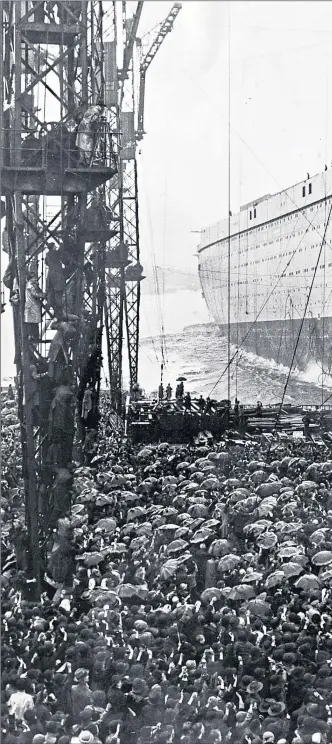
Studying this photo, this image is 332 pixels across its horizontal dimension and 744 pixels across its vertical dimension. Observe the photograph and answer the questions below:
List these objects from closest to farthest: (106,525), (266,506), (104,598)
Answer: (104,598) < (106,525) < (266,506)

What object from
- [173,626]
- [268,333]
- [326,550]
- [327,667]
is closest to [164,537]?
[326,550]

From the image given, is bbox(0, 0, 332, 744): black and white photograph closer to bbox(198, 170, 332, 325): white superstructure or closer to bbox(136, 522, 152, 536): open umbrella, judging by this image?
bbox(136, 522, 152, 536): open umbrella

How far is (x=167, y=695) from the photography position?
577 cm

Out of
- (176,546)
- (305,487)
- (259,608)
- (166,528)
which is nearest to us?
(259,608)

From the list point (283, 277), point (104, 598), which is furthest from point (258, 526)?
point (283, 277)

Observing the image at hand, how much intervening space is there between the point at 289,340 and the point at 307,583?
74.6 ft

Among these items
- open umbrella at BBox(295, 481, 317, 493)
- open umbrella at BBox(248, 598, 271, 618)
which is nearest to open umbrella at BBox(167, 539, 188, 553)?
open umbrella at BBox(248, 598, 271, 618)

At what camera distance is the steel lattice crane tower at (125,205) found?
61.5 ft

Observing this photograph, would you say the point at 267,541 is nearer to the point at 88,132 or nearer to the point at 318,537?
the point at 318,537

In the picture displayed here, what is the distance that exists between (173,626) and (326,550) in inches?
99.0

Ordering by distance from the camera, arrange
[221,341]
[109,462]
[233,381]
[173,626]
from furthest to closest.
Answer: [221,341] < [233,381] < [109,462] < [173,626]

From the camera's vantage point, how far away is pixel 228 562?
8109mm

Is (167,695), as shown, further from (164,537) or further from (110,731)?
(164,537)

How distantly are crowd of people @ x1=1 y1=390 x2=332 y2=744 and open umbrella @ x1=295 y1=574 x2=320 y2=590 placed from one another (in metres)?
0.01
